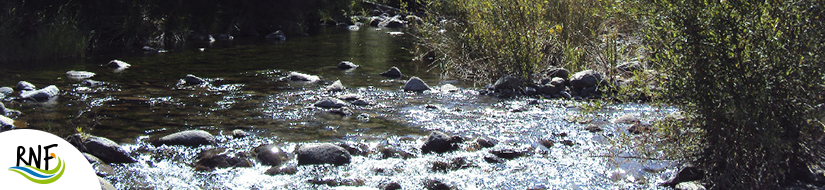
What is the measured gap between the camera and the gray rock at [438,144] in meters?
6.05

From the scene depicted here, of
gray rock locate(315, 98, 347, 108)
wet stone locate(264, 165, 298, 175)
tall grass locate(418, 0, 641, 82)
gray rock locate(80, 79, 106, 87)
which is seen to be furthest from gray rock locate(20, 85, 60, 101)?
tall grass locate(418, 0, 641, 82)

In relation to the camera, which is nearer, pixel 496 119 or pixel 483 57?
pixel 496 119

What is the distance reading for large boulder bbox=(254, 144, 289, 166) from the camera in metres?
5.66

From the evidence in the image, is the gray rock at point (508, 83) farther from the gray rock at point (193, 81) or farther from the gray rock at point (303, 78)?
the gray rock at point (193, 81)

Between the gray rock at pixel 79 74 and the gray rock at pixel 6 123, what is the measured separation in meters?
4.10

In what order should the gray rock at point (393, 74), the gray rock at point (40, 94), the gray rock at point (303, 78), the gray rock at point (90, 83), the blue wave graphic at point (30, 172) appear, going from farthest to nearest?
the gray rock at point (393, 74), the gray rock at point (303, 78), the gray rock at point (90, 83), the gray rock at point (40, 94), the blue wave graphic at point (30, 172)

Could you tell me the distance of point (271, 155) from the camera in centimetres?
572

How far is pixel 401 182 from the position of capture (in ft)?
16.9

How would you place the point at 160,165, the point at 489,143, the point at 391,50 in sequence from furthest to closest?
the point at 391,50 < the point at 489,143 < the point at 160,165

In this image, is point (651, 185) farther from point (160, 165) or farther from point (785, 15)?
point (160, 165)

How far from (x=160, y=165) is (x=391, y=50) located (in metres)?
11.2

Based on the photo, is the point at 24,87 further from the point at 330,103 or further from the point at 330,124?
the point at 330,124

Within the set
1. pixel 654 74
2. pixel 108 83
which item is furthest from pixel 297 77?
pixel 654 74

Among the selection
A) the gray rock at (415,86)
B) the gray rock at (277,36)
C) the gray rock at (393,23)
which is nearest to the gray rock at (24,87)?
the gray rock at (415,86)
